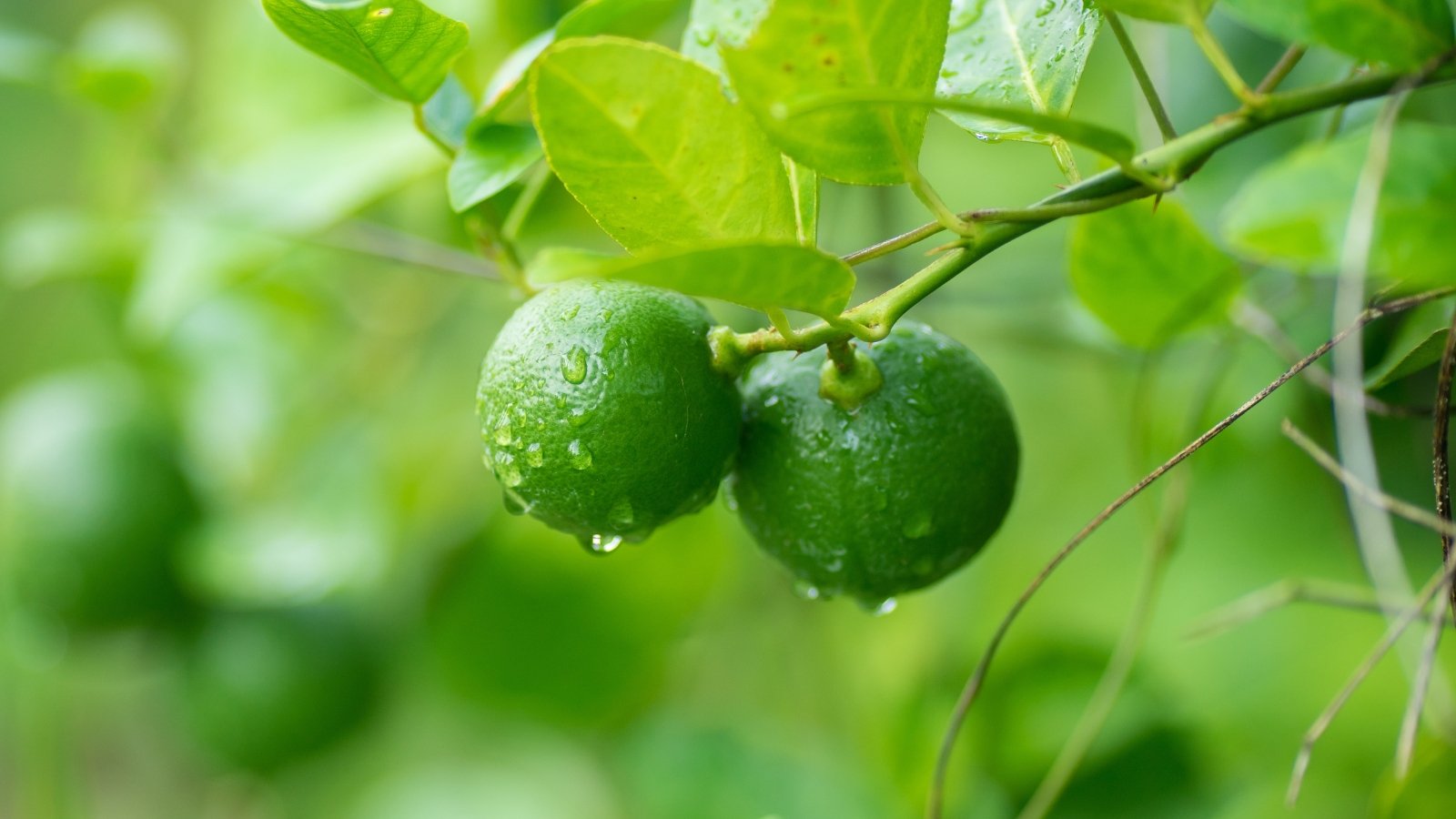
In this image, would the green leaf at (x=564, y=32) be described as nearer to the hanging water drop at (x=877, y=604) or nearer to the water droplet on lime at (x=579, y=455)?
the water droplet on lime at (x=579, y=455)

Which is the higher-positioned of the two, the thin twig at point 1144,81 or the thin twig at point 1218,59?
the thin twig at point 1218,59

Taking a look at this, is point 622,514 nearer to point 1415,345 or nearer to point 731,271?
point 731,271

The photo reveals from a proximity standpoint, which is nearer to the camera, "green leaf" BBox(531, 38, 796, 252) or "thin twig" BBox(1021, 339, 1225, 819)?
"green leaf" BBox(531, 38, 796, 252)

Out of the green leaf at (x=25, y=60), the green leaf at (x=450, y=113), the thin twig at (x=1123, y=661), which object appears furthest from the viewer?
the green leaf at (x=25, y=60)

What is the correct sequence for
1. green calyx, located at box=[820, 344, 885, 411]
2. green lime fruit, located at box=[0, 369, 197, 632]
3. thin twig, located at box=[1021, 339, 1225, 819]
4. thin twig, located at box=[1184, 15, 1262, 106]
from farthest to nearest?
green lime fruit, located at box=[0, 369, 197, 632] → thin twig, located at box=[1021, 339, 1225, 819] → green calyx, located at box=[820, 344, 885, 411] → thin twig, located at box=[1184, 15, 1262, 106]

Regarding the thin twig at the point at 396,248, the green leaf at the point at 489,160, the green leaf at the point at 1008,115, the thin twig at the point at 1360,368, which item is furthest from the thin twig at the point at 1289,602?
the thin twig at the point at 396,248

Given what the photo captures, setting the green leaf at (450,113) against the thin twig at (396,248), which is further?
the thin twig at (396,248)

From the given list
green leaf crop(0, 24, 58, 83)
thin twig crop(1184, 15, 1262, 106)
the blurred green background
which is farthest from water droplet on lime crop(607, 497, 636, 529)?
green leaf crop(0, 24, 58, 83)

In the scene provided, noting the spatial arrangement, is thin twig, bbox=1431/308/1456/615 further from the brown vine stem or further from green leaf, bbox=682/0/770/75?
green leaf, bbox=682/0/770/75
